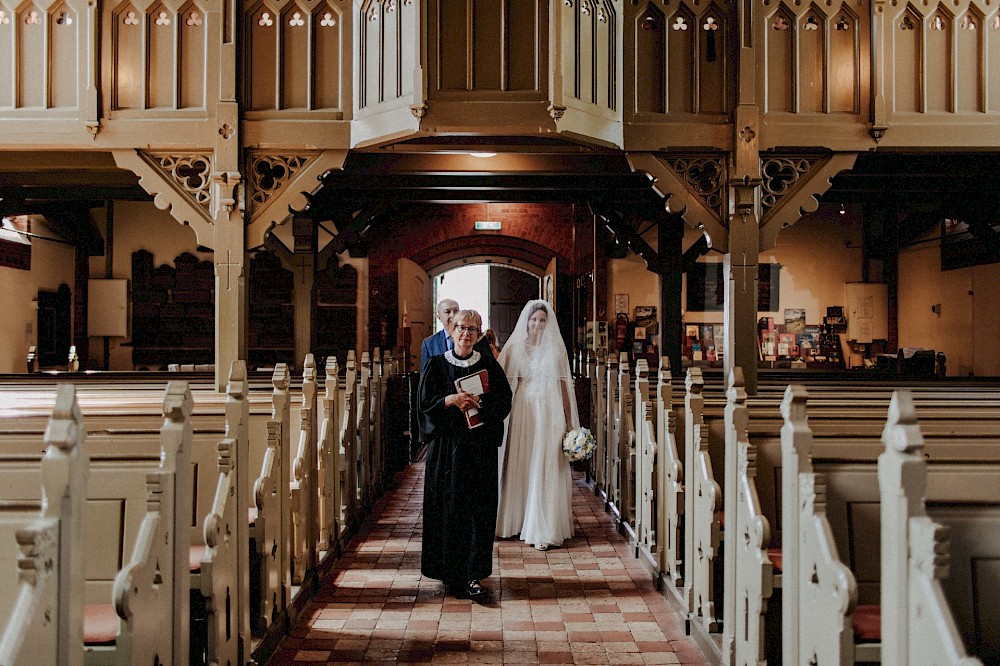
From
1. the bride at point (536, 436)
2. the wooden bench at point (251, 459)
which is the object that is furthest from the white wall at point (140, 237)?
the bride at point (536, 436)

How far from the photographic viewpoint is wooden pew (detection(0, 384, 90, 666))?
1.61m

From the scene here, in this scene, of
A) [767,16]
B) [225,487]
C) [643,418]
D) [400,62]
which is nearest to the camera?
[225,487]

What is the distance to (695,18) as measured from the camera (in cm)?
606

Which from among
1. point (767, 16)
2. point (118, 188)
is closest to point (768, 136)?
point (767, 16)

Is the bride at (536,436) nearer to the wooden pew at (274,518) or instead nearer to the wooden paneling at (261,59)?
the wooden pew at (274,518)

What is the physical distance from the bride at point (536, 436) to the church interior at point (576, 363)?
0.26m

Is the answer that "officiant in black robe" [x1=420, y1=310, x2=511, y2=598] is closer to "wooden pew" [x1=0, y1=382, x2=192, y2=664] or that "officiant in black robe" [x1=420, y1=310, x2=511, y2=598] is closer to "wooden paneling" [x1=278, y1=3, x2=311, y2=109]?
"wooden pew" [x1=0, y1=382, x2=192, y2=664]

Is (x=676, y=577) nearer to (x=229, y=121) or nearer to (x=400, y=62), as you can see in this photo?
(x=400, y=62)

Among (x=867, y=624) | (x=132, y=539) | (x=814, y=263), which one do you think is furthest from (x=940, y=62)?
(x=814, y=263)

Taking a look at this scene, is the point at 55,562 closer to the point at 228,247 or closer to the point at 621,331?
the point at 228,247

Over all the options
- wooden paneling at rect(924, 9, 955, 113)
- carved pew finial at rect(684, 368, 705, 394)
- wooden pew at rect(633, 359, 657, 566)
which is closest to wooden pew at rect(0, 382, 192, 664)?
carved pew finial at rect(684, 368, 705, 394)

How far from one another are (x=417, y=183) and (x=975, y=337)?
7.96m

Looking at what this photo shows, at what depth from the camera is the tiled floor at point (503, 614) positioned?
12.2ft

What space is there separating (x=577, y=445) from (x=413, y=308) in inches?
308
